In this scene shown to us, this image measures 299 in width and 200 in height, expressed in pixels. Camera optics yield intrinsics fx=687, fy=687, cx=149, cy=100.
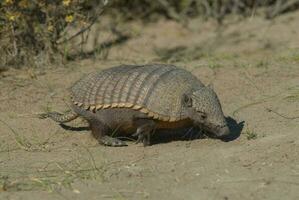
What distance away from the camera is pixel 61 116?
5930 mm

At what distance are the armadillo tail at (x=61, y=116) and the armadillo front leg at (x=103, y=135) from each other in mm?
271

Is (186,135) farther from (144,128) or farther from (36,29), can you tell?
(36,29)

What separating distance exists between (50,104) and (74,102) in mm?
998

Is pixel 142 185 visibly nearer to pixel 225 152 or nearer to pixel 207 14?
pixel 225 152

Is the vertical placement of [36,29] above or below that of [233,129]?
above

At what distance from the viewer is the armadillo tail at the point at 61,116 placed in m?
5.80

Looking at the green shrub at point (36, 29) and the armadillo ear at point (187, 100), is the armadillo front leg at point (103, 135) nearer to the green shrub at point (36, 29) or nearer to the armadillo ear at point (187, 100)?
the armadillo ear at point (187, 100)

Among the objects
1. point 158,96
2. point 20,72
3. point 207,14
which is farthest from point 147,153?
point 207,14

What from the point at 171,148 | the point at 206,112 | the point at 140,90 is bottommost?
the point at 171,148

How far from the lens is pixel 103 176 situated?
472 cm

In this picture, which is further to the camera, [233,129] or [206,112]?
[233,129]

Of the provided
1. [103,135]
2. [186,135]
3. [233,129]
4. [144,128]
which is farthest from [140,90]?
[233,129]

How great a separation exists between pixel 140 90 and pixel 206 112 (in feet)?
1.76

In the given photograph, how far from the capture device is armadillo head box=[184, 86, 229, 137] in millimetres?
5273
